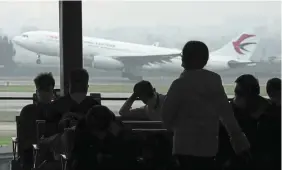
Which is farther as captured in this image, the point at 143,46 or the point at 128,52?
the point at 143,46

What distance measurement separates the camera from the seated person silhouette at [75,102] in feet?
8.25

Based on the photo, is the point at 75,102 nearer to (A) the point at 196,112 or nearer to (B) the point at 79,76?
(B) the point at 79,76

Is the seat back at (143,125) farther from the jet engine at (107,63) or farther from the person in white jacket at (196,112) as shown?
the jet engine at (107,63)

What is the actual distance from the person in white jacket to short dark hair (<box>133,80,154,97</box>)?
51.5 inches

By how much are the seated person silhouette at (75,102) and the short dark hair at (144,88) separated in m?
0.60

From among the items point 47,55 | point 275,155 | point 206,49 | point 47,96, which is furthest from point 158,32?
point 206,49

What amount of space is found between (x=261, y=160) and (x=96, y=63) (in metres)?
5.55

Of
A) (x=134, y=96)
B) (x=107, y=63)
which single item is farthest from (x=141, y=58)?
(x=134, y=96)

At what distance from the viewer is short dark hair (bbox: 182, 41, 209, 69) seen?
73.0 inches

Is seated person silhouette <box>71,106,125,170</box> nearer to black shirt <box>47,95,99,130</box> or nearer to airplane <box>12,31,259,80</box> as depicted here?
black shirt <box>47,95,99,130</box>

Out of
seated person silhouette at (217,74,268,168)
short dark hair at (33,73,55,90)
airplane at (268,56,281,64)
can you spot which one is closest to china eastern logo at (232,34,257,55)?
airplane at (268,56,281,64)

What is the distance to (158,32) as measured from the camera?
741 cm

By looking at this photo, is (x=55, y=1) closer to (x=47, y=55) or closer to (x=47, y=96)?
(x=47, y=96)

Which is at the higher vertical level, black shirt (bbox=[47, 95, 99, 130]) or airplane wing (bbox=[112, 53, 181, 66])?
airplane wing (bbox=[112, 53, 181, 66])
